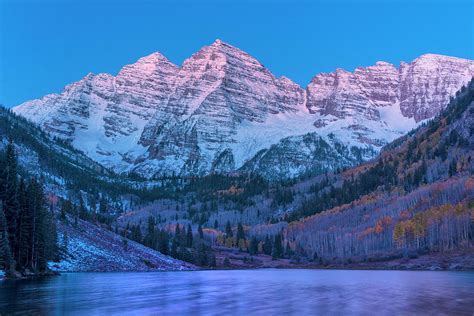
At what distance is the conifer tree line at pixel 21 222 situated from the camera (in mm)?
80062

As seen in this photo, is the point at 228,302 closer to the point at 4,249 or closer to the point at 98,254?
the point at 4,249

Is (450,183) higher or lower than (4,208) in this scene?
higher

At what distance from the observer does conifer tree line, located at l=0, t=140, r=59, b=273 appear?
80062 mm

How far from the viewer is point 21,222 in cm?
8281

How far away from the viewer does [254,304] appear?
155 ft

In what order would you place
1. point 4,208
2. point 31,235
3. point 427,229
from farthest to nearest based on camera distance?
1. point 427,229
2. point 31,235
3. point 4,208

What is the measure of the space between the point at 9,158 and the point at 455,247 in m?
120

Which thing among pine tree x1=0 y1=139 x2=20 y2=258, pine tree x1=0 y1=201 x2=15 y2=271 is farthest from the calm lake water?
pine tree x1=0 y1=139 x2=20 y2=258

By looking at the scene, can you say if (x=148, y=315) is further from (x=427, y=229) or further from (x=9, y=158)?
(x=427, y=229)

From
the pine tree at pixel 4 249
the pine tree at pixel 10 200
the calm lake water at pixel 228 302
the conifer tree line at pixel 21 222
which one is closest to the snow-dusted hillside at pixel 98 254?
the conifer tree line at pixel 21 222

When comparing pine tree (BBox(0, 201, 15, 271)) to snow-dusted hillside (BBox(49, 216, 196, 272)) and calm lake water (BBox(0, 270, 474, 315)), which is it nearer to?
calm lake water (BBox(0, 270, 474, 315))

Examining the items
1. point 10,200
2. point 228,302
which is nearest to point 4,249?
point 10,200

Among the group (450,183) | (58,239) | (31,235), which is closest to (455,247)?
(450,183)

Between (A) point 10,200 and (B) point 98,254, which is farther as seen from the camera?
(B) point 98,254
